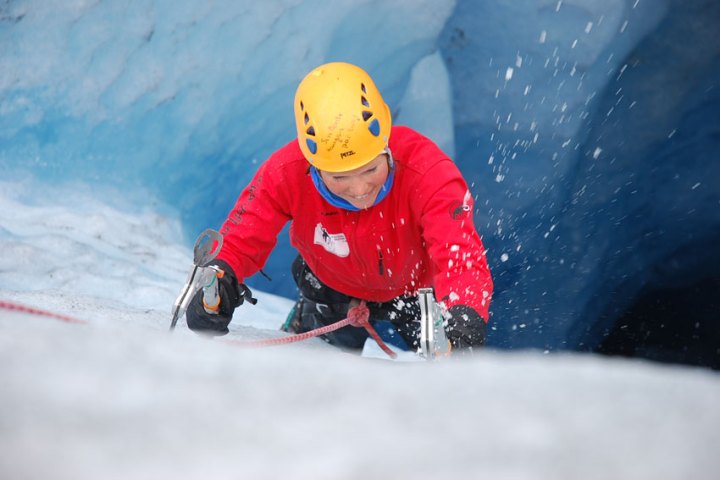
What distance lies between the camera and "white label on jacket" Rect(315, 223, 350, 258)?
2027 millimetres

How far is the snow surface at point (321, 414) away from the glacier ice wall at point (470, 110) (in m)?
3.12

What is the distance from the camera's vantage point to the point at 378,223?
1.95 m

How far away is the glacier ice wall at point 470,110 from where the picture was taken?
3502 millimetres

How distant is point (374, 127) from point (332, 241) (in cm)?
39

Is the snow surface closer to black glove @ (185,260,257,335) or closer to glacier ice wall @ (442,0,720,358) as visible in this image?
black glove @ (185,260,257,335)

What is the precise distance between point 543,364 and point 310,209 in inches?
55.1

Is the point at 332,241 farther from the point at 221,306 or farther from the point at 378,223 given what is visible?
the point at 221,306

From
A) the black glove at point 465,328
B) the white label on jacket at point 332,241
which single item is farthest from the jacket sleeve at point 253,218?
the black glove at point 465,328

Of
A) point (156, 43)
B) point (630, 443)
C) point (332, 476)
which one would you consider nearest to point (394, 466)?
point (332, 476)

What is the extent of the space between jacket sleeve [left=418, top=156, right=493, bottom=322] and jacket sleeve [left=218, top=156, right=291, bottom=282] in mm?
449

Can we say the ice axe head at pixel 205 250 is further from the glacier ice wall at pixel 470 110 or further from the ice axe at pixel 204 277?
the glacier ice wall at pixel 470 110

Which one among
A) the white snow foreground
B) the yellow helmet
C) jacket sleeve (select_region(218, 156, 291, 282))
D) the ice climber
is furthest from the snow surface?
jacket sleeve (select_region(218, 156, 291, 282))

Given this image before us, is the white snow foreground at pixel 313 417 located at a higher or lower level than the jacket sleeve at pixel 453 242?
higher

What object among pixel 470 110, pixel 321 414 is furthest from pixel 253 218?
pixel 470 110
